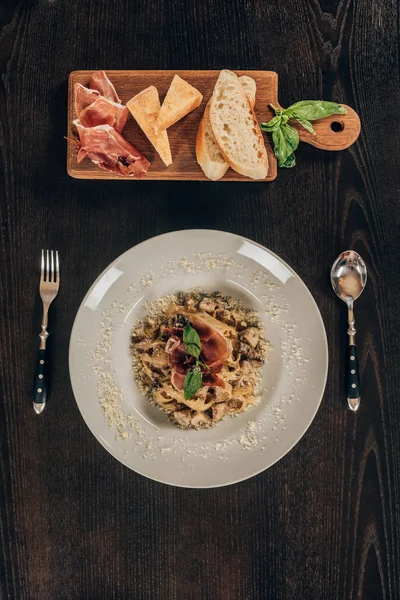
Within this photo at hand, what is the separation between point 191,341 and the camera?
181 cm

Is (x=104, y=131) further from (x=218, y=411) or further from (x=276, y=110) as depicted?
(x=218, y=411)

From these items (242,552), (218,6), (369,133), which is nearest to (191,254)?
(369,133)

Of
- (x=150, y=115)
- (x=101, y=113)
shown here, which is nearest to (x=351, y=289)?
(x=150, y=115)

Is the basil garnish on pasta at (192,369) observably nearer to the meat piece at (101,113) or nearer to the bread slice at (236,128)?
the bread slice at (236,128)

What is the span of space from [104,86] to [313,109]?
0.73m

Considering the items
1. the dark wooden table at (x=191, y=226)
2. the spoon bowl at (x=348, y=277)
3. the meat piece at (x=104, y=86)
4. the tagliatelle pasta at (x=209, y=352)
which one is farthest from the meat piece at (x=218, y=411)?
the meat piece at (x=104, y=86)

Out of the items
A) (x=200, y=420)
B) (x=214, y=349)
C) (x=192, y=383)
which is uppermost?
(x=214, y=349)

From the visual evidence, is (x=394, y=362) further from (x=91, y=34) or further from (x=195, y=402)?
(x=91, y=34)

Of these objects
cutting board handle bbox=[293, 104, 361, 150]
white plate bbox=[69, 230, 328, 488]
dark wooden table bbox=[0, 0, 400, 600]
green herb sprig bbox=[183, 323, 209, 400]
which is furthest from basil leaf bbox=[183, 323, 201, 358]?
cutting board handle bbox=[293, 104, 361, 150]

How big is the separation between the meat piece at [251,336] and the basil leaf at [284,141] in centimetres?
60

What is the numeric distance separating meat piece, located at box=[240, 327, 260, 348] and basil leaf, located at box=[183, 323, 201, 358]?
207 mm

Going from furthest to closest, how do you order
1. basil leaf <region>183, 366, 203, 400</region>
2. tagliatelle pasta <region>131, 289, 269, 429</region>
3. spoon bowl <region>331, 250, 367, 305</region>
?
spoon bowl <region>331, 250, 367, 305</region> < tagliatelle pasta <region>131, 289, 269, 429</region> < basil leaf <region>183, 366, 203, 400</region>

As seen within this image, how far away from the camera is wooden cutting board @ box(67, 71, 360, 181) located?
6.46 ft

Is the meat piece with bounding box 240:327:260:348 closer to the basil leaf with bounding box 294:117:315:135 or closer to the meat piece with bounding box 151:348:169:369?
the meat piece with bounding box 151:348:169:369
